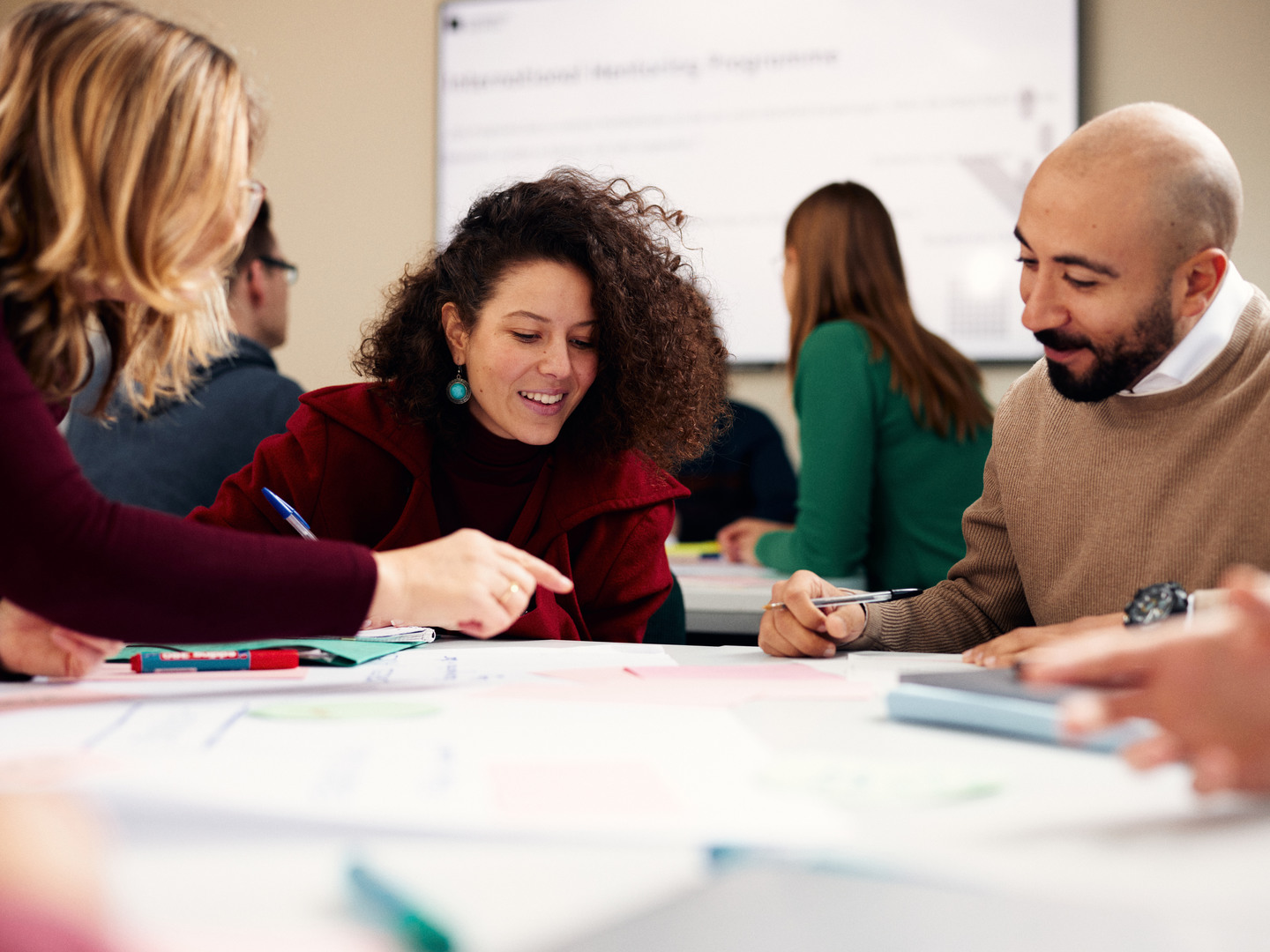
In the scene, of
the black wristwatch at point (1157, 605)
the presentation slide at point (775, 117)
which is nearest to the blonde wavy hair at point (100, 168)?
the black wristwatch at point (1157, 605)

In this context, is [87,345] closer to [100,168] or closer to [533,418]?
[100,168]

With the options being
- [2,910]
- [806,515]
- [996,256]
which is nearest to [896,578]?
[806,515]

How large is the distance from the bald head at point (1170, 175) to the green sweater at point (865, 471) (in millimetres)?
935

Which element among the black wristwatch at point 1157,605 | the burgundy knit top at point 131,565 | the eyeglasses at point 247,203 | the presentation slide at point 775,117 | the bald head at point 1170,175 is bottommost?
the black wristwatch at point 1157,605

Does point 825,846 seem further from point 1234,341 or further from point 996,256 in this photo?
point 996,256

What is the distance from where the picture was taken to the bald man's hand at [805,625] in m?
1.16

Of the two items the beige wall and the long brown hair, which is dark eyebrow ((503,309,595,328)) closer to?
the long brown hair

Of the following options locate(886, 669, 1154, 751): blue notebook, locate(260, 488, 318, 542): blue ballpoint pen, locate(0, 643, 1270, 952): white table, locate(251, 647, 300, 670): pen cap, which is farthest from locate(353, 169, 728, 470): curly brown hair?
locate(0, 643, 1270, 952): white table

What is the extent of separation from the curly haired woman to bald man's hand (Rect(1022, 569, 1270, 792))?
965 mm

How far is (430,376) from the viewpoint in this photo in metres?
1.60

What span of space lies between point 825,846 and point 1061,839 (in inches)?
4.4

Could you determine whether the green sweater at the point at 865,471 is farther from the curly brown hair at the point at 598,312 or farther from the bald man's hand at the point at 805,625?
the bald man's hand at the point at 805,625

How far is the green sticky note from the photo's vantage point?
1080 mm

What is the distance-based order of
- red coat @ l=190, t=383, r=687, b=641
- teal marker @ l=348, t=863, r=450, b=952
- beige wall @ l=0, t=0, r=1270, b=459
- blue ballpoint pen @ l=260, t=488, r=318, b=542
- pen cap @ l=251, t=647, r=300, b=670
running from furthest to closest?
beige wall @ l=0, t=0, r=1270, b=459 < red coat @ l=190, t=383, r=687, b=641 < blue ballpoint pen @ l=260, t=488, r=318, b=542 < pen cap @ l=251, t=647, r=300, b=670 < teal marker @ l=348, t=863, r=450, b=952
